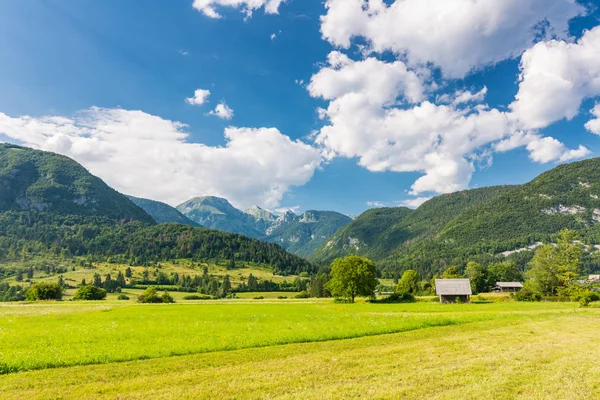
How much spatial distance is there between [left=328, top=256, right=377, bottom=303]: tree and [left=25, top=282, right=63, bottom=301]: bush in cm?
10096

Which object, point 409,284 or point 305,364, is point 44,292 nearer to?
point 305,364

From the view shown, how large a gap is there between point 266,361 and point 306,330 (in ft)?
42.1

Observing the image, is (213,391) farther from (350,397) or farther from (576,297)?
(576,297)

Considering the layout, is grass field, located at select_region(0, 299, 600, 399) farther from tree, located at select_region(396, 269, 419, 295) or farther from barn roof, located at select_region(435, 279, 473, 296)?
tree, located at select_region(396, 269, 419, 295)

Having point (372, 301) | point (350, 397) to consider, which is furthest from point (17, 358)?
point (372, 301)

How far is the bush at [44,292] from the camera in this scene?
114m

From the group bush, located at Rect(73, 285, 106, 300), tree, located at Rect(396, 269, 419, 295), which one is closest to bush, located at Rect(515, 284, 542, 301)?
tree, located at Rect(396, 269, 419, 295)

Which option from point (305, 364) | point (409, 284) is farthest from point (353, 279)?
point (305, 364)

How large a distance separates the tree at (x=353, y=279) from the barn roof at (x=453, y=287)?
19.2 meters

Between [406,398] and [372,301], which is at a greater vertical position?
[406,398]

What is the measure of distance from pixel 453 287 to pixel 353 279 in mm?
29689

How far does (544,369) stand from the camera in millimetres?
16516

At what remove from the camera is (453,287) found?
3735 inches

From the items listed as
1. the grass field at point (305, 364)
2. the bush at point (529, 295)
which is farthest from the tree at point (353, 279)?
the grass field at point (305, 364)
